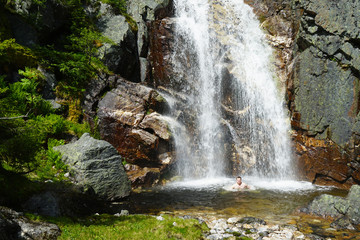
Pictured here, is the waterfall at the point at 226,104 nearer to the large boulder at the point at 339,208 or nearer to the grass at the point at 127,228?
the large boulder at the point at 339,208

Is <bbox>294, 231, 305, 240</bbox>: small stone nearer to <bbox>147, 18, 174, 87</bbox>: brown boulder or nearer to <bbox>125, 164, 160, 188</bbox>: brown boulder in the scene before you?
<bbox>125, 164, 160, 188</bbox>: brown boulder

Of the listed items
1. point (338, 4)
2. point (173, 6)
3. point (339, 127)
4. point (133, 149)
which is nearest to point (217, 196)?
point (133, 149)

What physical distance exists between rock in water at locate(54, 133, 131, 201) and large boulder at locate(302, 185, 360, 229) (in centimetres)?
736

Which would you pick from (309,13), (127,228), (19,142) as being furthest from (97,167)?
(309,13)

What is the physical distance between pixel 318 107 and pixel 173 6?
14.8 metres

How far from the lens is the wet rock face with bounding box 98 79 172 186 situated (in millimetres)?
15164

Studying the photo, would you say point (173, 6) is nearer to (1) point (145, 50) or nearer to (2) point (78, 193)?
(1) point (145, 50)

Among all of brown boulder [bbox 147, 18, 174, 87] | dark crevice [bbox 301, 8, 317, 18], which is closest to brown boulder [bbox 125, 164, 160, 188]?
brown boulder [bbox 147, 18, 174, 87]

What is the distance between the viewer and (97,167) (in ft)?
36.6

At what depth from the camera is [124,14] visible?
21125mm

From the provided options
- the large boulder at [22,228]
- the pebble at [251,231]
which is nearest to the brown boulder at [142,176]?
the pebble at [251,231]

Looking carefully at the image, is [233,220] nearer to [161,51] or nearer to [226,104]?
[226,104]

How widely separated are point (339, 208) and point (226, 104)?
10.5 meters

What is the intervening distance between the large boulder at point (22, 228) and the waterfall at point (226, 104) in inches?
419
